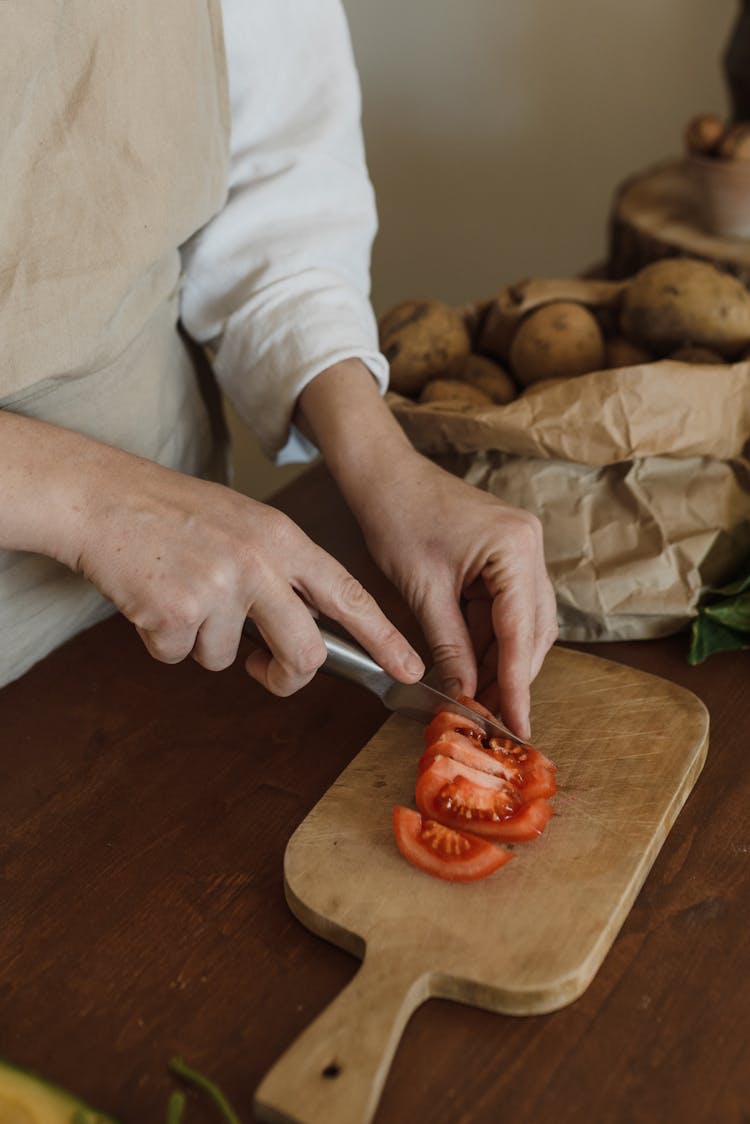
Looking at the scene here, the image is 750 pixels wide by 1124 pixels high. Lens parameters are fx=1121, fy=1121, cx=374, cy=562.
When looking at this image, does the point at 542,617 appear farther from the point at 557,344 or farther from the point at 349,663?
the point at 557,344

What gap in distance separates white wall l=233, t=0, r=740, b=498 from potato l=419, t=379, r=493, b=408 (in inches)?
51.4

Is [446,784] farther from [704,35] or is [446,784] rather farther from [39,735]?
[704,35]

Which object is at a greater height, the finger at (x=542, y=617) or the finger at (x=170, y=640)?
the finger at (x=170, y=640)

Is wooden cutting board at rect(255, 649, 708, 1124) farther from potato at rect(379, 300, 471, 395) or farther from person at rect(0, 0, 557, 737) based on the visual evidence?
potato at rect(379, 300, 471, 395)

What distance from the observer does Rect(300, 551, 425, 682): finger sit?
0.78 meters

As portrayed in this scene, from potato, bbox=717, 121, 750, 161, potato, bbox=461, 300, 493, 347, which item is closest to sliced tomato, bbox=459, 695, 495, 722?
potato, bbox=461, 300, 493, 347

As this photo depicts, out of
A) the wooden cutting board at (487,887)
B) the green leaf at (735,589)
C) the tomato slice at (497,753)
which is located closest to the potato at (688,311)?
the green leaf at (735,589)

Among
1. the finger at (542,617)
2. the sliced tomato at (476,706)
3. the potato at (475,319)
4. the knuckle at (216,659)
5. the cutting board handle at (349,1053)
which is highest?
the potato at (475,319)

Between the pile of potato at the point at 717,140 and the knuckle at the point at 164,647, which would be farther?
the pile of potato at the point at 717,140

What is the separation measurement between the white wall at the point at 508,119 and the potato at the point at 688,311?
128cm

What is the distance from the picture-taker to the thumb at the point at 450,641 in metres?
0.88

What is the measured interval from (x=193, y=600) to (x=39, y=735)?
0.77 feet

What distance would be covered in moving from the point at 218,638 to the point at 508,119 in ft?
6.17

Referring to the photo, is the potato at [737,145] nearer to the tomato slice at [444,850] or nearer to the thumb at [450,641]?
the thumb at [450,641]
